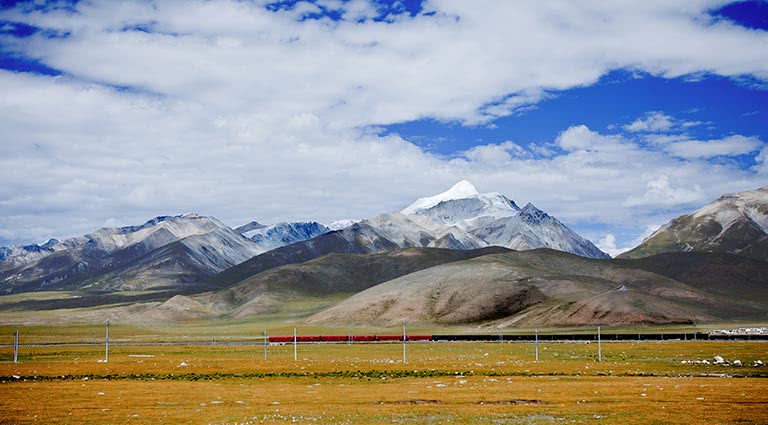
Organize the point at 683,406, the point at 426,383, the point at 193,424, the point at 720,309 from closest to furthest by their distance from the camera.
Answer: the point at 193,424
the point at 683,406
the point at 426,383
the point at 720,309

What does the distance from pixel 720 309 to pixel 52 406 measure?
190845 mm

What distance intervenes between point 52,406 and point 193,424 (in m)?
10.0

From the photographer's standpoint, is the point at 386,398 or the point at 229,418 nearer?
the point at 229,418

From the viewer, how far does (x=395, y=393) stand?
1576 inches

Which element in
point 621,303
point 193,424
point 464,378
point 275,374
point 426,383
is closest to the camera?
point 193,424

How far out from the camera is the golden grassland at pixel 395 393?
3123cm

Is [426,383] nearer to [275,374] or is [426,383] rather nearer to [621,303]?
[275,374]

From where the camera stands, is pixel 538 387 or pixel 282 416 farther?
pixel 538 387

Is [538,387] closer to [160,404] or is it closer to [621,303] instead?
[160,404]

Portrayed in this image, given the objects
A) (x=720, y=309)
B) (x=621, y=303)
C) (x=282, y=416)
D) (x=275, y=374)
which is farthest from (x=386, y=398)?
(x=720, y=309)

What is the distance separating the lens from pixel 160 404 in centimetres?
3641

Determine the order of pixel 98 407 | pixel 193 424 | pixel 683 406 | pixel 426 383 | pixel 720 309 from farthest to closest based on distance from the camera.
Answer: pixel 720 309
pixel 426 383
pixel 98 407
pixel 683 406
pixel 193 424

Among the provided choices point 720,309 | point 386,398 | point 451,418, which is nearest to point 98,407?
point 386,398

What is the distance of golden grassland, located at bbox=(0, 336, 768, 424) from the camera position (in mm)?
31234
